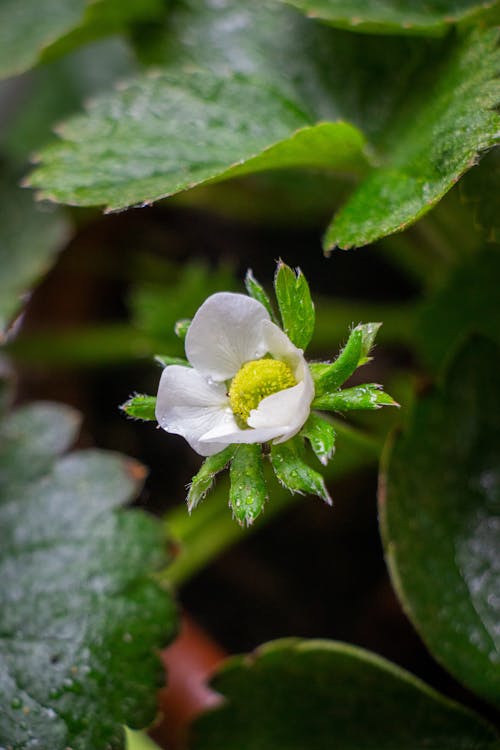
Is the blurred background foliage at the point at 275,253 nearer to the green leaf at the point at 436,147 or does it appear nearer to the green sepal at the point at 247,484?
the green leaf at the point at 436,147

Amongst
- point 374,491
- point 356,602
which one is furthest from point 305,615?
point 374,491

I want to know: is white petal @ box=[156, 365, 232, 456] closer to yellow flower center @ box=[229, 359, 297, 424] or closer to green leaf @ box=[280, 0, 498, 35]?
yellow flower center @ box=[229, 359, 297, 424]

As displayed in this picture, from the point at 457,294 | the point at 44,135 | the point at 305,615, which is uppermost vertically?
the point at 44,135

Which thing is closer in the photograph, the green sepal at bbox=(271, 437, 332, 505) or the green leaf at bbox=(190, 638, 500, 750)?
the green sepal at bbox=(271, 437, 332, 505)

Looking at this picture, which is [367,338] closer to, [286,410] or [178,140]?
[286,410]

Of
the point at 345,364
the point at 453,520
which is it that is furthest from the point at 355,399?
the point at 453,520

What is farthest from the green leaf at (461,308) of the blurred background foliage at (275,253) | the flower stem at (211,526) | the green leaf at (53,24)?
the green leaf at (53,24)

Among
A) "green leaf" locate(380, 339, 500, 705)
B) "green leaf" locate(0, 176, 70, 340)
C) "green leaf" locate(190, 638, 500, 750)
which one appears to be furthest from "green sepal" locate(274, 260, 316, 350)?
"green leaf" locate(0, 176, 70, 340)

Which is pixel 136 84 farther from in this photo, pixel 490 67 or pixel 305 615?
pixel 305 615
